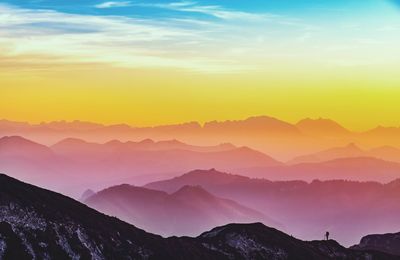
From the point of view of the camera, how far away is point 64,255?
174 meters

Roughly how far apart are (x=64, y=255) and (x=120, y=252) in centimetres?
1719

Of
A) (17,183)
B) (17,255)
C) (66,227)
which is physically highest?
(17,183)

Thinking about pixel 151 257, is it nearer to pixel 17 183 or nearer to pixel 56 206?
pixel 56 206

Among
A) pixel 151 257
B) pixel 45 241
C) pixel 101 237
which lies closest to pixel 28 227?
pixel 45 241

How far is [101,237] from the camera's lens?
189m

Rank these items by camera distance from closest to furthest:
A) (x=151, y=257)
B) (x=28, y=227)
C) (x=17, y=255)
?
(x=17, y=255) < (x=28, y=227) < (x=151, y=257)

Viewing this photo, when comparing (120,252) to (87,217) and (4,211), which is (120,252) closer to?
(87,217)

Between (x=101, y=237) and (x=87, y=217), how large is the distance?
11965 mm

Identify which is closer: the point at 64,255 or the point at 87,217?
→ the point at 64,255

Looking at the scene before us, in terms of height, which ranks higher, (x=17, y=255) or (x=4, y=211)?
(x=4, y=211)

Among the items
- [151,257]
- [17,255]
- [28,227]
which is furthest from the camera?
[151,257]

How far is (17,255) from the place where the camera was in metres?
168

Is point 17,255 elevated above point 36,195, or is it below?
below

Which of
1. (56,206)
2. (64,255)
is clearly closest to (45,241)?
(64,255)
